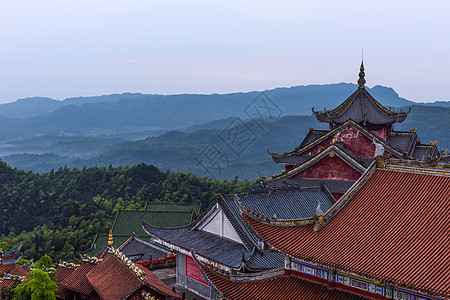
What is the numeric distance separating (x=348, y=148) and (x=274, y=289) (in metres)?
18.2

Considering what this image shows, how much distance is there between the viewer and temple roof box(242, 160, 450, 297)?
1308 cm

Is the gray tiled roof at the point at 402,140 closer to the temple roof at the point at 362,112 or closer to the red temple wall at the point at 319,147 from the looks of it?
the temple roof at the point at 362,112

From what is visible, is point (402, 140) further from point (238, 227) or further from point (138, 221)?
point (138, 221)

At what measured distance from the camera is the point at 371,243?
47.7 feet

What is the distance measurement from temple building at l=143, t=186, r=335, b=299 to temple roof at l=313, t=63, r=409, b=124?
11.9 metres

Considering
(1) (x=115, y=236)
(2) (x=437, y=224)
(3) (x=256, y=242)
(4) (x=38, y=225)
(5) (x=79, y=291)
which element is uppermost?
(2) (x=437, y=224)

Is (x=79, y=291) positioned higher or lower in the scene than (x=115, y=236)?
higher

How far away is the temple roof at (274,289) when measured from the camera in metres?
15.6

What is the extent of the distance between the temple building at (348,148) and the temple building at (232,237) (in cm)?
628

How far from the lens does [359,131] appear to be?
32156 millimetres

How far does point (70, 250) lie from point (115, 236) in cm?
1757

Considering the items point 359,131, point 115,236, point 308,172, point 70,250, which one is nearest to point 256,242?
point 308,172

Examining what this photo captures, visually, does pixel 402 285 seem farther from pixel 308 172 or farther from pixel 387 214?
pixel 308 172

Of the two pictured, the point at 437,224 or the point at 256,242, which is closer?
the point at 437,224
